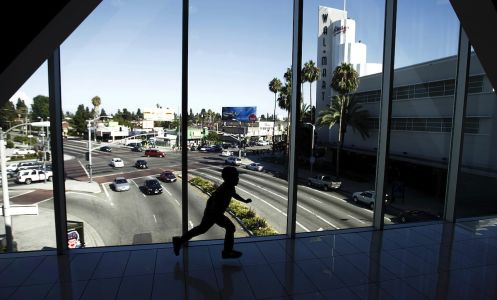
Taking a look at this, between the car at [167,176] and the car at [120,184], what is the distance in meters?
0.51

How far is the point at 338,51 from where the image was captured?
643 cm

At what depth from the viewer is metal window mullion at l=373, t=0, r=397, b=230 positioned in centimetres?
425

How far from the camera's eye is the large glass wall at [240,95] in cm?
398

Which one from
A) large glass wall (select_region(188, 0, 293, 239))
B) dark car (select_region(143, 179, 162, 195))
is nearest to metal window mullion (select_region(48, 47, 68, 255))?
dark car (select_region(143, 179, 162, 195))

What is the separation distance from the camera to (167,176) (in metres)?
4.20

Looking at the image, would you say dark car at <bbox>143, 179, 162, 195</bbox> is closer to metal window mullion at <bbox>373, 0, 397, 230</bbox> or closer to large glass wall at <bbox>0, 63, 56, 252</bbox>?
large glass wall at <bbox>0, 63, 56, 252</bbox>

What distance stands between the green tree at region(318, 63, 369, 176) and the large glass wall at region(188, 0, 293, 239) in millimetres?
1290

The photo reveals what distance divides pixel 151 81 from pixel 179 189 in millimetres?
1628

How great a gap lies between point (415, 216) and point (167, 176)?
4389mm

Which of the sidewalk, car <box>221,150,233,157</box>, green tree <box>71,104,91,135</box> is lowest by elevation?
the sidewalk

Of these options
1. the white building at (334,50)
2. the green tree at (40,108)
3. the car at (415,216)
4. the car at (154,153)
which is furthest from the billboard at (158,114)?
the car at (415,216)

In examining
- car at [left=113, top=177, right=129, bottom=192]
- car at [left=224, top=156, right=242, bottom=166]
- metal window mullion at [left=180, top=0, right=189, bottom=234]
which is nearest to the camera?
metal window mullion at [left=180, top=0, right=189, bottom=234]

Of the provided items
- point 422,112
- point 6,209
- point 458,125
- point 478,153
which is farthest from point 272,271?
point 478,153

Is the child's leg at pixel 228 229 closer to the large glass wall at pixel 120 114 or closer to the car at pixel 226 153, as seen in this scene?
the large glass wall at pixel 120 114
